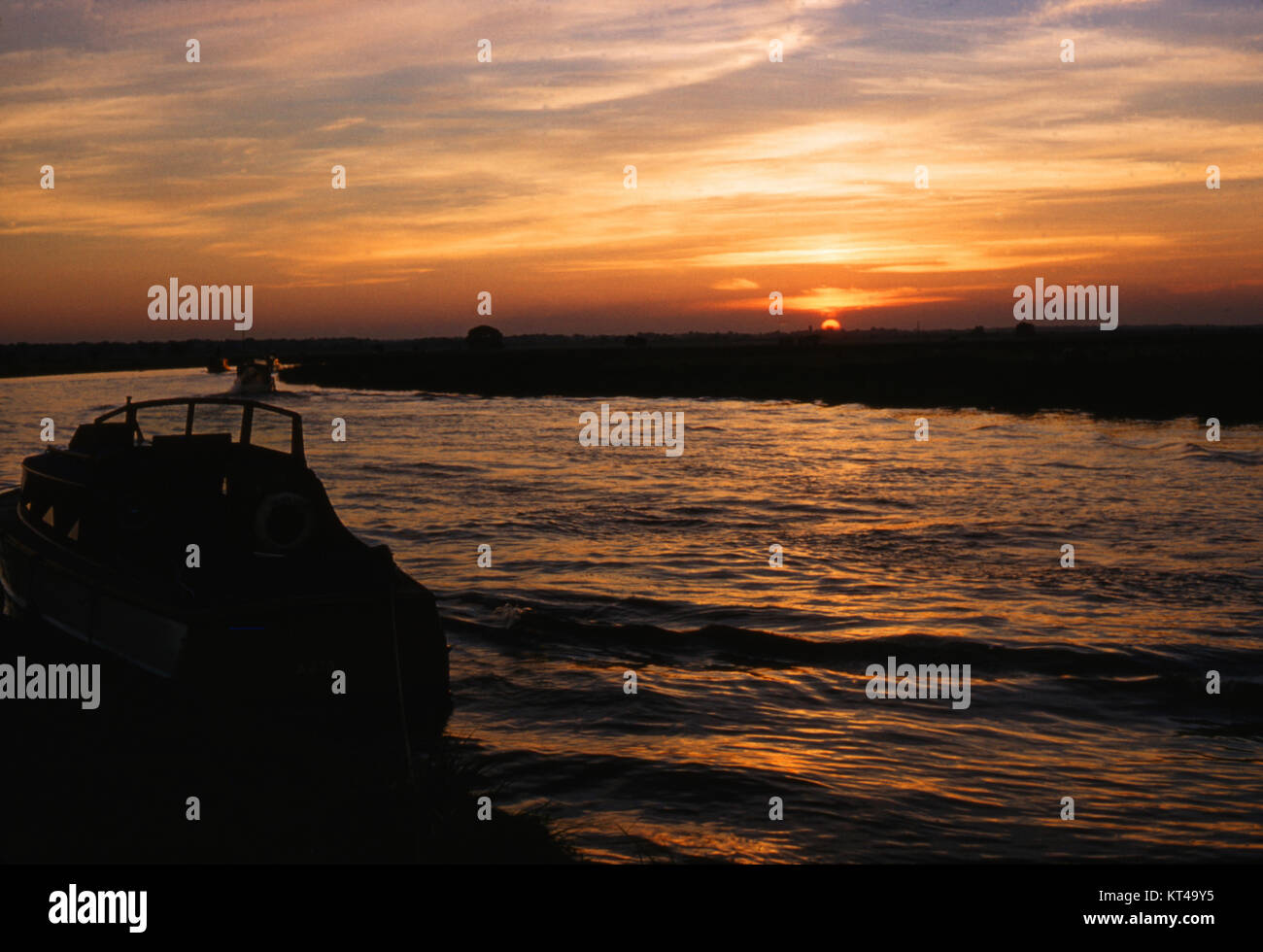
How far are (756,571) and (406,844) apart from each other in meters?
12.7

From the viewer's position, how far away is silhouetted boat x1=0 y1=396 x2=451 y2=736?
912 cm

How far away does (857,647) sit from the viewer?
46.8 feet

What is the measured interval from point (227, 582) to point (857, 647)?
8059 millimetres

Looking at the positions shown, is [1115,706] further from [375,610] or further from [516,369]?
[516,369]

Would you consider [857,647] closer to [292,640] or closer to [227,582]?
[292,640]

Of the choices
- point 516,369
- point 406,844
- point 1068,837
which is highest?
point 516,369

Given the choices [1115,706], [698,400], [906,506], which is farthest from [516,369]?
[1115,706]

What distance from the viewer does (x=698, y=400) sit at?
73.0 m

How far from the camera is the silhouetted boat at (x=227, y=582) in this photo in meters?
9.12
